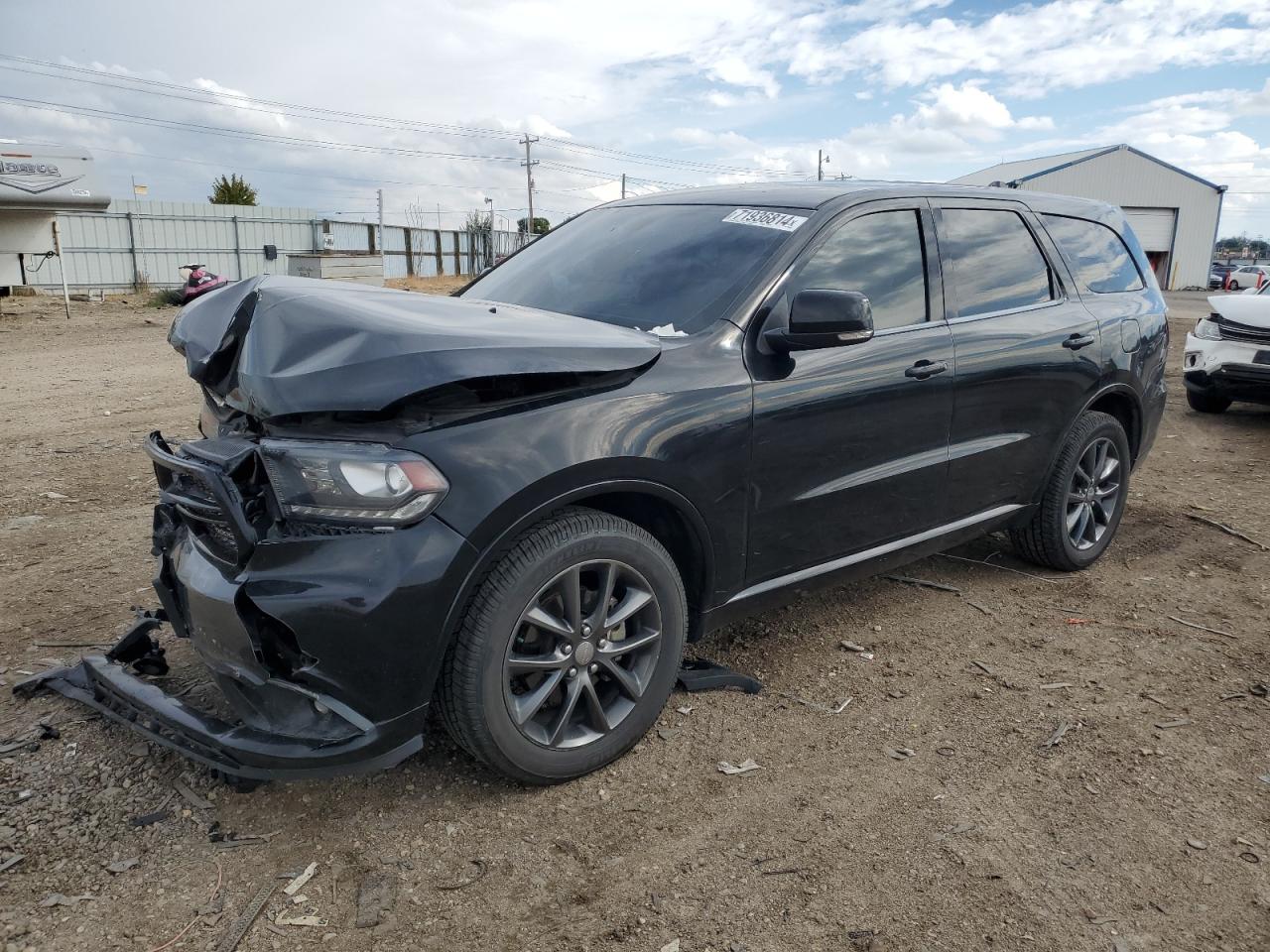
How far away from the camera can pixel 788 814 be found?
2.75m

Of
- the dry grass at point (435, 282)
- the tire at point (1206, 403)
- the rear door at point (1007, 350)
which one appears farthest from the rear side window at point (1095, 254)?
the dry grass at point (435, 282)

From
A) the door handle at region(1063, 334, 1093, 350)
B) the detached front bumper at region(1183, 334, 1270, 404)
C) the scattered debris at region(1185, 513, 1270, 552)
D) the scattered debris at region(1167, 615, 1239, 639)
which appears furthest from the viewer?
the detached front bumper at region(1183, 334, 1270, 404)

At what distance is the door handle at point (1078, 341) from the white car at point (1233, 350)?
208 inches

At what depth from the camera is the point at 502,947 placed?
2232mm

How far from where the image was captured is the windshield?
3.28m

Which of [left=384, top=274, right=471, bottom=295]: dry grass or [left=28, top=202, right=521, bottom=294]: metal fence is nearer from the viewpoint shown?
[left=28, top=202, right=521, bottom=294]: metal fence

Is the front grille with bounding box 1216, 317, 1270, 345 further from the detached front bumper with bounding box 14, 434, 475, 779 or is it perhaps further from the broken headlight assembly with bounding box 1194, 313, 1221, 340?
the detached front bumper with bounding box 14, 434, 475, 779

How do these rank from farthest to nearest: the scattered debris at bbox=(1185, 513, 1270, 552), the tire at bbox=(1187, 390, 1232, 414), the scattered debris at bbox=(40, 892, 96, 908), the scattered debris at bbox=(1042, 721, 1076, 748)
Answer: the tire at bbox=(1187, 390, 1232, 414)
the scattered debris at bbox=(1185, 513, 1270, 552)
the scattered debris at bbox=(1042, 721, 1076, 748)
the scattered debris at bbox=(40, 892, 96, 908)

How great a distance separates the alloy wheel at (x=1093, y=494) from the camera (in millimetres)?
4668

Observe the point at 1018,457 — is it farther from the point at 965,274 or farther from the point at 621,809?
the point at 621,809

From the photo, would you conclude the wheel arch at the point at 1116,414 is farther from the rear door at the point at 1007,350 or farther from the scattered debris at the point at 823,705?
the scattered debris at the point at 823,705

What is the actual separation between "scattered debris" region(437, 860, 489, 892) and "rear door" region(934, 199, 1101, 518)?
238 cm

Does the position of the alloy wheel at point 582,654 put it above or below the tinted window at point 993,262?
below

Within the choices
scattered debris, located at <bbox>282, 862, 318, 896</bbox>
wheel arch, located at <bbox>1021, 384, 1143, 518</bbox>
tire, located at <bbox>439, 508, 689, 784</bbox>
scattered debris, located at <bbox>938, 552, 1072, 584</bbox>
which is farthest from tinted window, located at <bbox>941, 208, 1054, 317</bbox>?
scattered debris, located at <bbox>282, 862, 318, 896</bbox>
